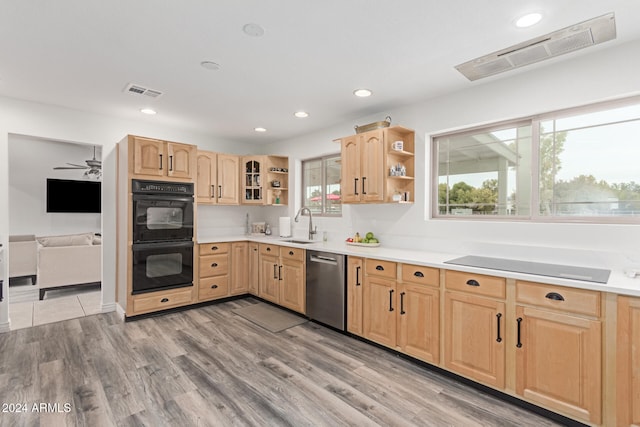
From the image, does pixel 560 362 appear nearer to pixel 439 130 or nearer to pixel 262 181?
pixel 439 130

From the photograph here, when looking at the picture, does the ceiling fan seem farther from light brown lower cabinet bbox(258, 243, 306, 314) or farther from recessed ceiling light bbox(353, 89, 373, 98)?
recessed ceiling light bbox(353, 89, 373, 98)

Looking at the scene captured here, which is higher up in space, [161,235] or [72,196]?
[72,196]

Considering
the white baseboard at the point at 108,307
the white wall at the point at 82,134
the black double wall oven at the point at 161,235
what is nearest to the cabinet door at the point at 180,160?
the black double wall oven at the point at 161,235

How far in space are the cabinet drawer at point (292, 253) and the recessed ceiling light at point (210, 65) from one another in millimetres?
2151

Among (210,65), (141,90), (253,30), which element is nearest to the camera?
(253,30)

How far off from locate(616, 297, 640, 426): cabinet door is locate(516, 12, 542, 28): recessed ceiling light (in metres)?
1.74

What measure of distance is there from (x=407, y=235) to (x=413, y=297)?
905mm

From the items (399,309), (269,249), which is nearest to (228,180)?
(269,249)

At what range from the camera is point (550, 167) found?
8.77ft

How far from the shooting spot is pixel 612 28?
2.03 m

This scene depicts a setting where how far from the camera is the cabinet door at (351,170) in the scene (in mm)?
3518

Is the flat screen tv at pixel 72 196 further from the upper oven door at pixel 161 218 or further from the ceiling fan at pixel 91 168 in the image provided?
the upper oven door at pixel 161 218

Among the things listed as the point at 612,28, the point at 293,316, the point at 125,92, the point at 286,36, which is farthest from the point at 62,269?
the point at 612,28

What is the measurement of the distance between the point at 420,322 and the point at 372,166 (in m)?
1.63
